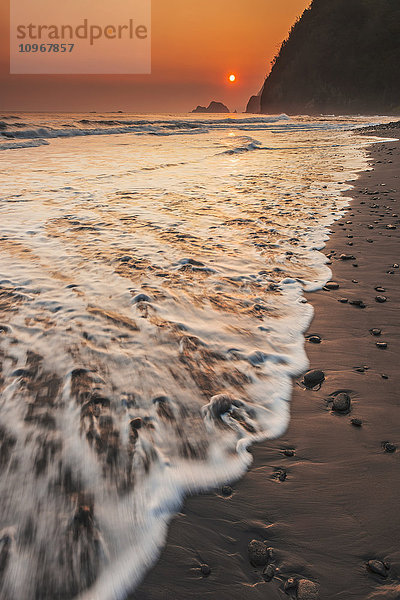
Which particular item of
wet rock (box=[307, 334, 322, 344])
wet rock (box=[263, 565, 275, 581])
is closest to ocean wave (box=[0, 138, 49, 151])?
wet rock (box=[307, 334, 322, 344])

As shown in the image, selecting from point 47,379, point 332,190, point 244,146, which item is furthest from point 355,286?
point 244,146

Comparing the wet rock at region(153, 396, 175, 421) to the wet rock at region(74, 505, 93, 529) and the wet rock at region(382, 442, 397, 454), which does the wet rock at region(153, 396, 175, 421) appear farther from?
the wet rock at region(382, 442, 397, 454)

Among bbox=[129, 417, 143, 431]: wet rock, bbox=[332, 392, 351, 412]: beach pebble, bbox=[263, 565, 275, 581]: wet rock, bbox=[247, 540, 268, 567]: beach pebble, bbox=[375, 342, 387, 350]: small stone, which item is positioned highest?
bbox=[375, 342, 387, 350]: small stone

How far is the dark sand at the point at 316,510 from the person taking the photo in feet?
4.19

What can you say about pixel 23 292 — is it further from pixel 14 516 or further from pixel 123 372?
pixel 14 516

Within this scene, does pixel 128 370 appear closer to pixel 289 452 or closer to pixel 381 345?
pixel 289 452

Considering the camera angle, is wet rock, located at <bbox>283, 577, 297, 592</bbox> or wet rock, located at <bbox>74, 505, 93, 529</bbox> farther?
wet rock, located at <bbox>74, 505, 93, 529</bbox>

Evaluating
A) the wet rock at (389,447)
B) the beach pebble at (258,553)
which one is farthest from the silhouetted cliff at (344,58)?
the beach pebble at (258,553)

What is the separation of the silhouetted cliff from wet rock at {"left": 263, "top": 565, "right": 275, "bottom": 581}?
88195 millimetres

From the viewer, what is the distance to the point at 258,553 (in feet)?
4.40

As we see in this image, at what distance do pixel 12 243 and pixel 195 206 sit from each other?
3.35 m

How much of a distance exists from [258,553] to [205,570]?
215 mm

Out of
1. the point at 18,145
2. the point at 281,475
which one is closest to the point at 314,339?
the point at 281,475

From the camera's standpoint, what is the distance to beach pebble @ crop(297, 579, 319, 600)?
1.22 meters
